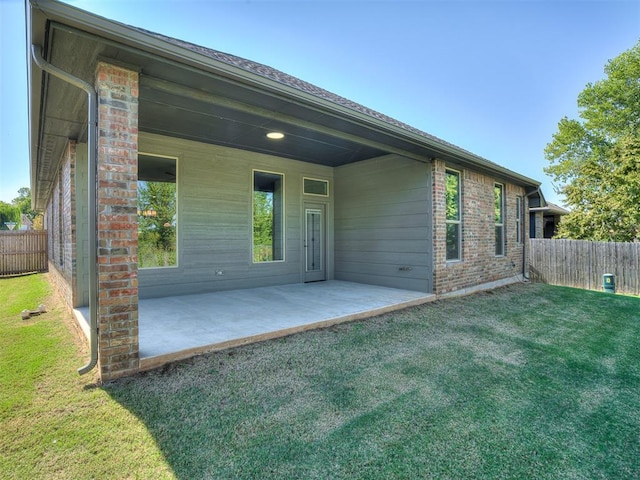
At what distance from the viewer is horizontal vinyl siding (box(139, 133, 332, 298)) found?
5.80 meters

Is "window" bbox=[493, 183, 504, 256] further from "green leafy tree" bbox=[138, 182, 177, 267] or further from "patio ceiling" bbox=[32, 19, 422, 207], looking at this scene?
"green leafy tree" bbox=[138, 182, 177, 267]

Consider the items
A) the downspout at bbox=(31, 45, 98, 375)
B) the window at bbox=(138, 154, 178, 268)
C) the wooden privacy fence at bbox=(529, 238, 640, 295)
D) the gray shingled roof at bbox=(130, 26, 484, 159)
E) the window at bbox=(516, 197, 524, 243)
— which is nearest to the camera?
the downspout at bbox=(31, 45, 98, 375)

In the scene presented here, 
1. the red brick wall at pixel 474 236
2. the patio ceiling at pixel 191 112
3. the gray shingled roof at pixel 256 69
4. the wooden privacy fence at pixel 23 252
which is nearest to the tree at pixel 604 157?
the red brick wall at pixel 474 236

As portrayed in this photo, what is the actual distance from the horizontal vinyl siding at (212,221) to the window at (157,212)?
0.11 meters

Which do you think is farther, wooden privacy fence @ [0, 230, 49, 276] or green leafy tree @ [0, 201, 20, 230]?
green leafy tree @ [0, 201, 20, 230]

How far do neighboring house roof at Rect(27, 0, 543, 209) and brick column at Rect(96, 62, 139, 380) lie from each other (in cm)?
31

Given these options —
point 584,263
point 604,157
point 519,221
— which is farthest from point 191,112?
point 604,157

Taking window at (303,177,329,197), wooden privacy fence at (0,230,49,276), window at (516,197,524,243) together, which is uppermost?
window at (303,177,329,197)

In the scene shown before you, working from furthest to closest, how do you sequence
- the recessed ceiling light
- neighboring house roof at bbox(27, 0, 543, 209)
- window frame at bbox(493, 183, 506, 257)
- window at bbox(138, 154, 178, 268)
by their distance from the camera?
window frame at bbox(493, 183, 506, 257) → window at bbox(138, 154, 178, 268) → the recessed ceiling light → neighboring house roof at bbox(27, 0, 543, 209)

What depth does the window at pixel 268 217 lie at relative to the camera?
22.6 ft

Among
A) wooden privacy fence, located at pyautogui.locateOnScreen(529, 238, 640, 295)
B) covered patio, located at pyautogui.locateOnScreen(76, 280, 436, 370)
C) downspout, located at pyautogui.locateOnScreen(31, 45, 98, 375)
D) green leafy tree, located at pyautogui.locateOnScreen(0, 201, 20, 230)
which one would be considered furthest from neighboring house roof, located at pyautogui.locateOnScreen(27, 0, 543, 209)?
green leafy tree, located at pyautogui.locateOnScreen(0, 201, 20, 230)

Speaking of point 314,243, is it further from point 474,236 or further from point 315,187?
point 474,236

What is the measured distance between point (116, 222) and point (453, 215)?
6.26 m

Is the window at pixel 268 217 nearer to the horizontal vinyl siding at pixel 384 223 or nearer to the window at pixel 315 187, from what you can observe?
the window at pixel 315 187
